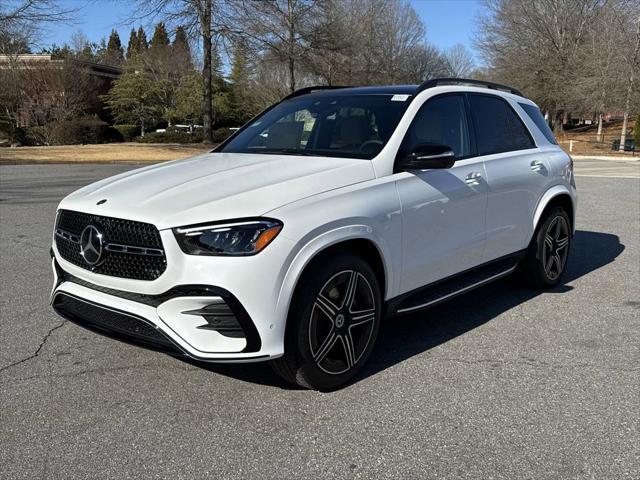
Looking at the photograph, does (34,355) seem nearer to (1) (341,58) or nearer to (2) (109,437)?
(2) (109,437)

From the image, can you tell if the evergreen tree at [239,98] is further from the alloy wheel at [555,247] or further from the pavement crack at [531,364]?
the pavement crack at [531,364]

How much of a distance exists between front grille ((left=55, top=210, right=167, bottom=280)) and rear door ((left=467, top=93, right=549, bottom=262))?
2658 mm

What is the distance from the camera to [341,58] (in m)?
40.2

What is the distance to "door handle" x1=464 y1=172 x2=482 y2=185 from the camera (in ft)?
14.8

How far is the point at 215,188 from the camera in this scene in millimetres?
3504

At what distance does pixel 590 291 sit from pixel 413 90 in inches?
109

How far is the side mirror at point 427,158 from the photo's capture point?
3930mm

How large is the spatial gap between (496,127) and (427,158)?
1.56 meters

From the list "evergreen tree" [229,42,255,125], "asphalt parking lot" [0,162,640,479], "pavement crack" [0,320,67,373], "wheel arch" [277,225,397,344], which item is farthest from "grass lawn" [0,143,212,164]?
"wheel arch" [277,225,397,344]

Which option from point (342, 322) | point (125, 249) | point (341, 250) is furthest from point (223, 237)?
point (342, 322)

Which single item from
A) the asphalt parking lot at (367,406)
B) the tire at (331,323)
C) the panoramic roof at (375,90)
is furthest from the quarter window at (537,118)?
the tire at (331,323)

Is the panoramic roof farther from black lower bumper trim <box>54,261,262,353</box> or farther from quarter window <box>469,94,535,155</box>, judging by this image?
black lower bumper trim <box>54,261,262,353</box>

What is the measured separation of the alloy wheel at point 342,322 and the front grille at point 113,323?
2.63 feet

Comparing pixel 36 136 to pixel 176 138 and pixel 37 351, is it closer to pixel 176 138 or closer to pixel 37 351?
pixel 176 138
